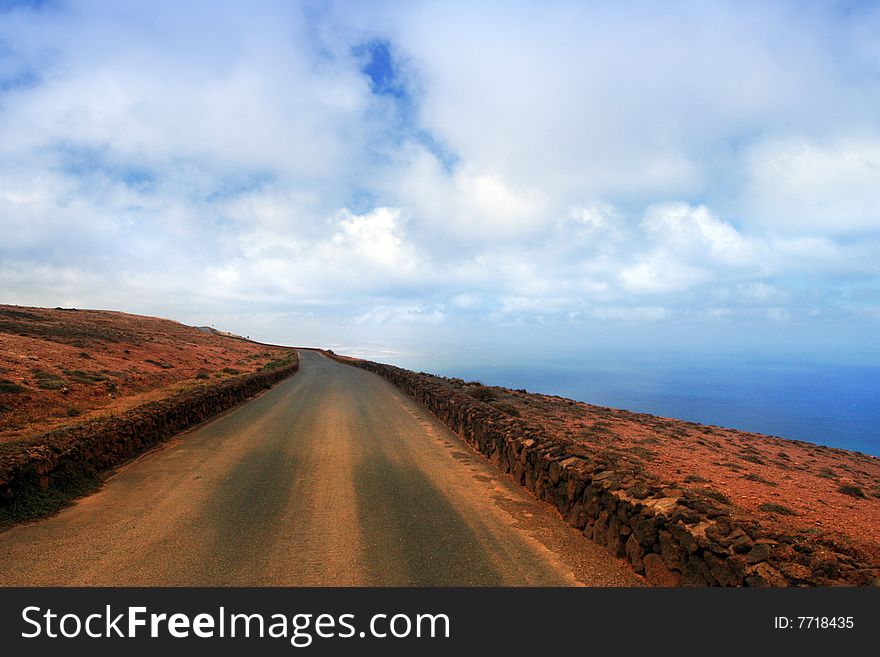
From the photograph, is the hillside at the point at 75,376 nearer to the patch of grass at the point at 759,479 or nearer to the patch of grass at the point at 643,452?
the patch of grass at the point at 643,452

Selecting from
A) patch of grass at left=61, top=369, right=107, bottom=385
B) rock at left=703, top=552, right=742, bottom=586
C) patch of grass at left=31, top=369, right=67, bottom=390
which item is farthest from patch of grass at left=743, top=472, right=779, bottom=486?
patch of grass at left=61, top=369, right=107, bottom=385

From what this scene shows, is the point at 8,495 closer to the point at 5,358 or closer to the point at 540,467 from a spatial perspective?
the point at 540,467

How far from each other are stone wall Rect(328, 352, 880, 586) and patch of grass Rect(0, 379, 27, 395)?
1897cm

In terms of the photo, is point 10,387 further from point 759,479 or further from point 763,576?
point 759,479

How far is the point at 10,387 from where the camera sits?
16.5 m

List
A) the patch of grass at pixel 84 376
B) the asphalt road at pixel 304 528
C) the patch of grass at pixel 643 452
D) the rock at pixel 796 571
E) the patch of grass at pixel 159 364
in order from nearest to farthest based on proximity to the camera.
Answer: the rock at pixel 796 571
the asphalt road at pixel 304 528
the patch of grass at pixel 643 452
the patch of grass at pixel 84 376
the patch of grass at pixel 159 364

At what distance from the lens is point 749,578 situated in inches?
178

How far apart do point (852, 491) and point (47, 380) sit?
29921 millimetres

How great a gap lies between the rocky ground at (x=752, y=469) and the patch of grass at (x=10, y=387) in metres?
18.7


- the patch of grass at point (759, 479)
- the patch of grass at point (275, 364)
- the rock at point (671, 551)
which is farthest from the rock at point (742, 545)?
the patch of grass at point (275, 364)

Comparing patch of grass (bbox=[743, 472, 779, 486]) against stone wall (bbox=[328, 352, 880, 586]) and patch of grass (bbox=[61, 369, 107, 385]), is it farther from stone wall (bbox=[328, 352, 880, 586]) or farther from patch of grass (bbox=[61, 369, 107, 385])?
→ patch of grass (bbox=[61, 369, 107, 385])

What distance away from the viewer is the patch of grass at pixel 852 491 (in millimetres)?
12312
